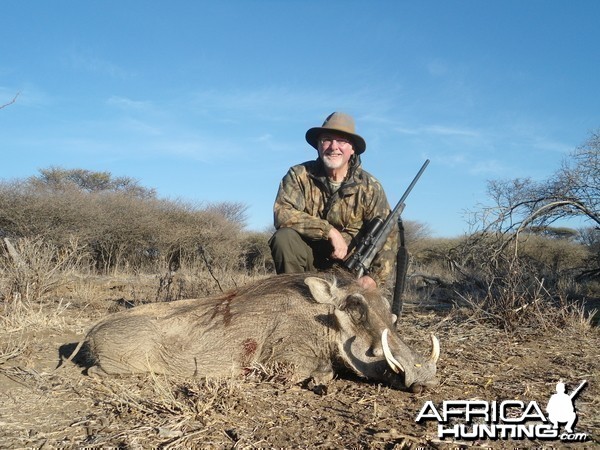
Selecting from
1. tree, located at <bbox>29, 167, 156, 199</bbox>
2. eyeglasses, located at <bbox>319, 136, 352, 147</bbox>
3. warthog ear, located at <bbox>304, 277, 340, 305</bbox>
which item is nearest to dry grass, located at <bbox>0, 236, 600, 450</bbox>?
warthog ear, located at <bbox>304, 277, 340, 305</bbox>

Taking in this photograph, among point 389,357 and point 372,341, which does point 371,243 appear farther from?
point 389,357

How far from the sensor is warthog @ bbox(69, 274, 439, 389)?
3283 mm

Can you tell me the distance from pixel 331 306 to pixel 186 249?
10561mm

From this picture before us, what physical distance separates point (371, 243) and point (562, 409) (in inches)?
92.3

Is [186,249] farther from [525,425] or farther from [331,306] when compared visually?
[525,425]

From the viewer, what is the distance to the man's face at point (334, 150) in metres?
5.44

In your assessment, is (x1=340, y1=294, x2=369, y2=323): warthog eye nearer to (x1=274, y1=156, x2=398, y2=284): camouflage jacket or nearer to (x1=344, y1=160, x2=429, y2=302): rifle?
(x1=344, y1=160, x2=429, y2=302): rifle

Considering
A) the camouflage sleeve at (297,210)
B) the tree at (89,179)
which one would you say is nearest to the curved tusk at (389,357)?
the camouflage sleeve at (297,210)

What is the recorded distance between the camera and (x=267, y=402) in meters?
2.77

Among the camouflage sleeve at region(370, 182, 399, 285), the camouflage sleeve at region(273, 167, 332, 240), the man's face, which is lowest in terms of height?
the camouflage sleeve at region(370, 182, 399, 285)

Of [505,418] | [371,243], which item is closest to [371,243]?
[371,243]

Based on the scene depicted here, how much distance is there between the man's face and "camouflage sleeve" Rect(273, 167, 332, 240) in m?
0.32

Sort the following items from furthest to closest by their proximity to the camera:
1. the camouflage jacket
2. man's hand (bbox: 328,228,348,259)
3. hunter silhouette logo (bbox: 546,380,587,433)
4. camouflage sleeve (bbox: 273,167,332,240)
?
the camouflage jacket → camouflage sleeve (bbox: 273,167,332,240) → man's hand (bbox: 328,228,348,259) → hunter silhouette logo (bbox: 546,380,587,433)

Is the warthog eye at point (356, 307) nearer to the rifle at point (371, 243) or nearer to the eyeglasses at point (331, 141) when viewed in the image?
the rifle at point (371, 243)
